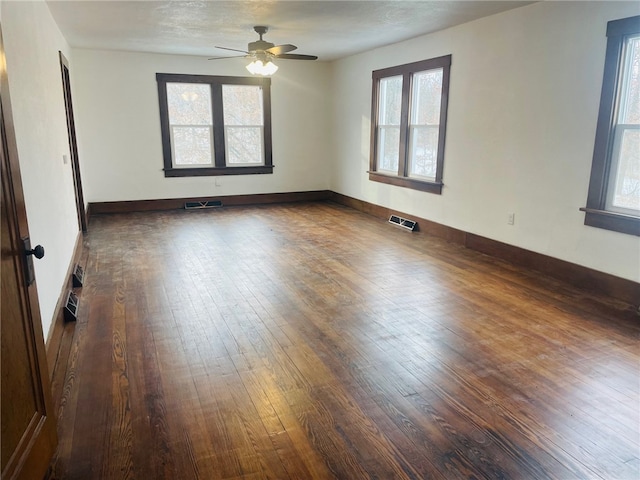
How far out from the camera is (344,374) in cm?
272

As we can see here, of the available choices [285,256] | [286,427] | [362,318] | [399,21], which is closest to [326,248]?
[285,256]

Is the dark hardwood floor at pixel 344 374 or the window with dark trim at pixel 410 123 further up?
the window with dark trim at pixel 410 123

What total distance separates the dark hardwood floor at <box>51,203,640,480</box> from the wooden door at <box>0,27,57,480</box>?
239mm

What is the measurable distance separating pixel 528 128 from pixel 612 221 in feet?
4.18

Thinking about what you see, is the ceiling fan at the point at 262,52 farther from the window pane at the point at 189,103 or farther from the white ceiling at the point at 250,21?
the window pane at the point at 189,103

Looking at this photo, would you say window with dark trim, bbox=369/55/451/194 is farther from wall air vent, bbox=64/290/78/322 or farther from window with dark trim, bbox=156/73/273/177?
wall air vent, bbox=64/290/78/322

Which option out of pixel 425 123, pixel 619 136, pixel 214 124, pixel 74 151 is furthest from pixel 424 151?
pixel 74 151

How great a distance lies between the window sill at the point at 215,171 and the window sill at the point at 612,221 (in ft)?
18.5

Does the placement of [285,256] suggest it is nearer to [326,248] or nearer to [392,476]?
[326,248]

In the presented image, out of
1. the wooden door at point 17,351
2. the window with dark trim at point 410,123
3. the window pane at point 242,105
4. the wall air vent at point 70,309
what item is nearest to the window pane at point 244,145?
the window pane at point 242,105

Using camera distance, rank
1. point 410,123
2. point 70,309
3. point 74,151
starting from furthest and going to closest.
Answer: point 410,123 → point 74,151 → point 70,309

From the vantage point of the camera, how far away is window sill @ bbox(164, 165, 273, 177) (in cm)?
797

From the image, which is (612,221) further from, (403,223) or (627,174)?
(403,223)

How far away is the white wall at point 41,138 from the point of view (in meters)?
2.75
